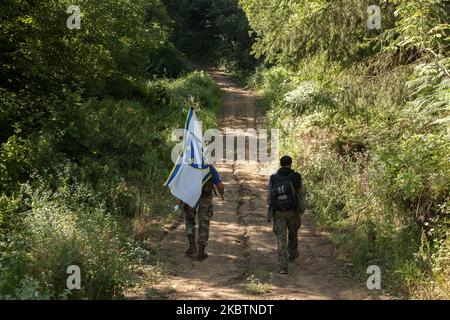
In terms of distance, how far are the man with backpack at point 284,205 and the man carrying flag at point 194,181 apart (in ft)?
3.18

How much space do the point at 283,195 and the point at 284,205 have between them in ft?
0.53

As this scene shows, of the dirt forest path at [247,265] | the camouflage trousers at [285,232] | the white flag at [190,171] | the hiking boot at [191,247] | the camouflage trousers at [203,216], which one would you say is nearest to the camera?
the dirt forest path at [247,265]

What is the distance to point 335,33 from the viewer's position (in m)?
13.0

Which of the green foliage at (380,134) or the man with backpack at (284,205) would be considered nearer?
the green foliage at (380,134)

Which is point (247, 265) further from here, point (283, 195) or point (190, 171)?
point (190, 171)

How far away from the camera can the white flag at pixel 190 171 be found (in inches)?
322

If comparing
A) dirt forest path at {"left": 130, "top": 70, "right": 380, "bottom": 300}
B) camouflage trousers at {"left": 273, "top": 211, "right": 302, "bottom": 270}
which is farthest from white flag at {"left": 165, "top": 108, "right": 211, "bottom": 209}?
camouflage trousers at {"left": 273, "top": 211, "right": 302, "bottom": 270}

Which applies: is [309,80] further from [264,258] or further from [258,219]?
[264,258]

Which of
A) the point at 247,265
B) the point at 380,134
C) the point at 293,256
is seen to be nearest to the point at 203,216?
the point at 247,265

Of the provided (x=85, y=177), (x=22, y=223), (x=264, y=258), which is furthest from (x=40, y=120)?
(x=264, y=258)

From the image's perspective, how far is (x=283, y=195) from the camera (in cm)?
790

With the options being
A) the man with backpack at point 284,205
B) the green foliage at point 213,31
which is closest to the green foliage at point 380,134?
the man with backpack at point 284,205

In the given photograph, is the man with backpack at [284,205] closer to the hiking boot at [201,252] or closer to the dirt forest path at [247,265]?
the dirt forest path at [247,265]

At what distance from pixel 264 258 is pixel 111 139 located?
632cm
